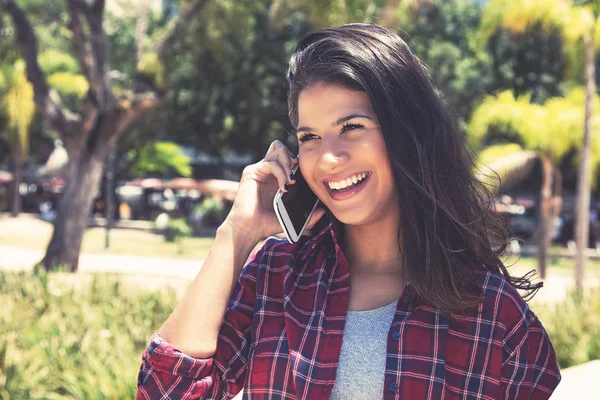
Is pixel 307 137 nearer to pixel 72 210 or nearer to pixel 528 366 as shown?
pixel 528 366

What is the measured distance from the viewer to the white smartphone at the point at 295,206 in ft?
6.39

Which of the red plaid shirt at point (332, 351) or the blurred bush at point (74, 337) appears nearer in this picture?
the red plaid shirt at point (332, 351)

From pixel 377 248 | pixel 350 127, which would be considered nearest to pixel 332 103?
pixel 350 127

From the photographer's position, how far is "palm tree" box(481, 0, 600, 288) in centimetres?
1366

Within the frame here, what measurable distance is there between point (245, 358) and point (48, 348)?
108 inches

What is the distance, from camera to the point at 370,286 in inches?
74.0

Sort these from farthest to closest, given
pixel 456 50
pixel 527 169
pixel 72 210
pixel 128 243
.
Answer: pixel 456 50 → pixel 128 243 → pixel 527 169 → pixel 72 210

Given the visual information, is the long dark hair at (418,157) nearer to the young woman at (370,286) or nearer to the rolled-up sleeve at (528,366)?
the young woman at (370,286)

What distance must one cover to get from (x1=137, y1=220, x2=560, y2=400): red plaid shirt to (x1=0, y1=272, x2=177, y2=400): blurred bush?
198cm

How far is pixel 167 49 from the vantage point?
13375 millimetres

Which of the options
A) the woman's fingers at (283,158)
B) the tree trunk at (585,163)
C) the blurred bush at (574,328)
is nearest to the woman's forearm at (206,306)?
the woman's fingers at (283,158)

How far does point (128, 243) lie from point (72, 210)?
1183 centimetres

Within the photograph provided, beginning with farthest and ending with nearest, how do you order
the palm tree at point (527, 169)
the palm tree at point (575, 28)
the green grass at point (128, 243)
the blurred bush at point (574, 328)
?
1. the green grass at point (128, 243)
2. the palm tree at point (527, 169)
3. the palm tree at point (575, 28)
4. the blurred bush at point (574, 328)

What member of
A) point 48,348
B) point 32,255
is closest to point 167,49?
point 32,255
